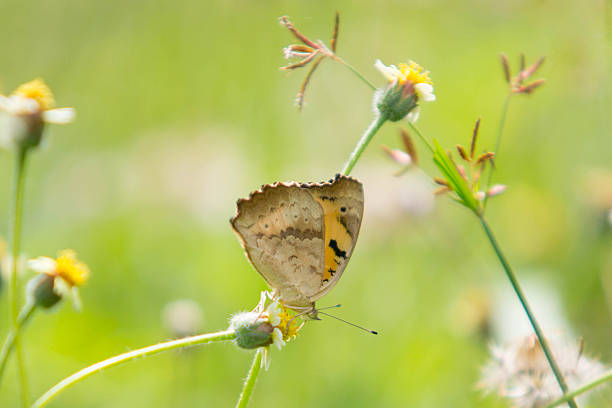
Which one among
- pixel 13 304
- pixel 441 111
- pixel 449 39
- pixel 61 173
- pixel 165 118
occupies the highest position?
pixel 449 39

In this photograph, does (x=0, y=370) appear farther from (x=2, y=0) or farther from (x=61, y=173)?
(x=2, y=0)

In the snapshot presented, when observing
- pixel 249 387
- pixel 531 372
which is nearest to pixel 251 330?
pixel 249 387

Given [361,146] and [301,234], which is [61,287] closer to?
[301,234]

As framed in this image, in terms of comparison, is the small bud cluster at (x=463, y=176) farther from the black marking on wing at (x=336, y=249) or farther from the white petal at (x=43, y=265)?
the white petal at (x=43, y=265)

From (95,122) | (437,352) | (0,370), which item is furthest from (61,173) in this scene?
(0,370)

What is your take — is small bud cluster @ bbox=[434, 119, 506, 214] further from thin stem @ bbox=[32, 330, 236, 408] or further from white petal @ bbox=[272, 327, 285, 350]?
thin stem @ bbox=[32, 330, 236, 408]

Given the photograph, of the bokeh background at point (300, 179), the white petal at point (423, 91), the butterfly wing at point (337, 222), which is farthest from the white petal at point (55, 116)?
the bokeh background at point (300, 179)
